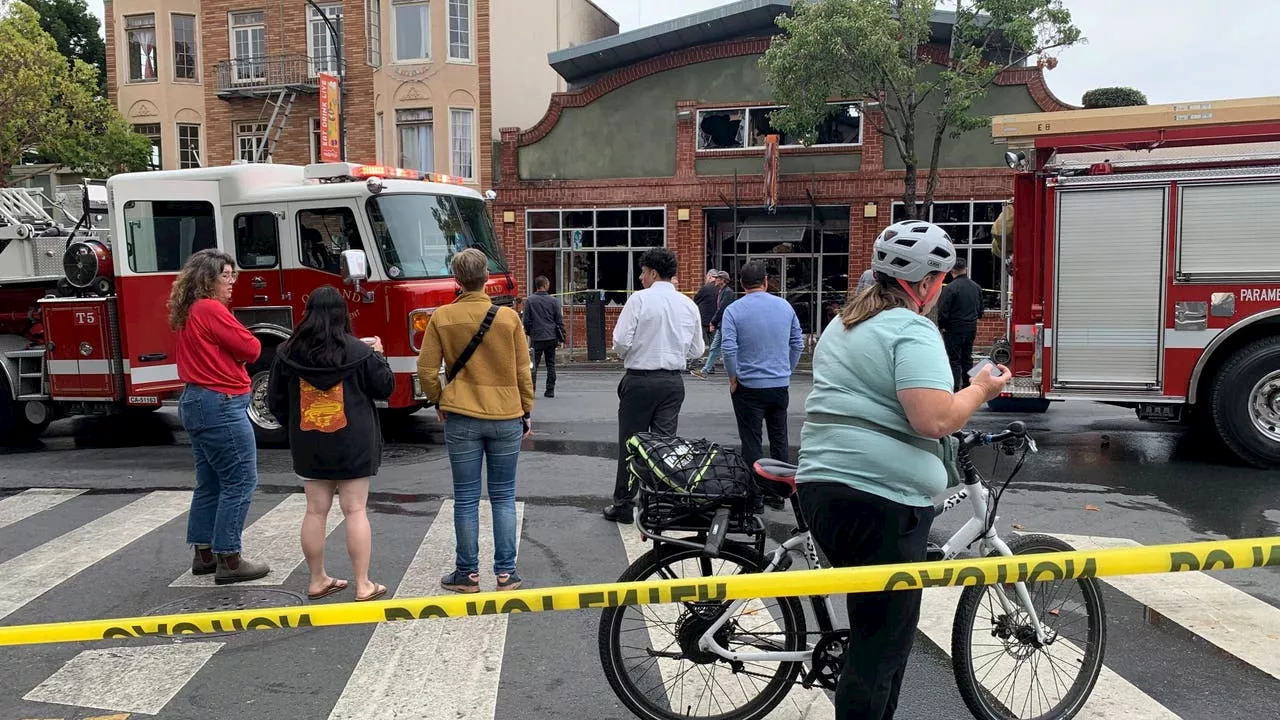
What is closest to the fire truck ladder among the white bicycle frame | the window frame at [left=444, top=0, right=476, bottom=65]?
the window frame at [left=444, top=0, right=476, bottom=65]

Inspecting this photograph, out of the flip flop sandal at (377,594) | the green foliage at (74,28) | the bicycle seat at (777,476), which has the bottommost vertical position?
the flip flop sandal at (377,594)

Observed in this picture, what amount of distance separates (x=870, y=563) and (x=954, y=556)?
66 cm

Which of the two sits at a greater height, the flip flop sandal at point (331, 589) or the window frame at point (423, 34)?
the window frame at point (423, 34)

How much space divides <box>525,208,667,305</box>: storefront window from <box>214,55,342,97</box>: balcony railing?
831 cm

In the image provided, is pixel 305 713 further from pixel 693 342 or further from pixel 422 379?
pixel 693 342

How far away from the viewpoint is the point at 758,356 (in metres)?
6.79

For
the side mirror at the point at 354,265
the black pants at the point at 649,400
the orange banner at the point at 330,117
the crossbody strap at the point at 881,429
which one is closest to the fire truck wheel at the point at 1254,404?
the black pants at the point at 649,400

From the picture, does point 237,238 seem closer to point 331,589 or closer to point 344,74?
point 331,589

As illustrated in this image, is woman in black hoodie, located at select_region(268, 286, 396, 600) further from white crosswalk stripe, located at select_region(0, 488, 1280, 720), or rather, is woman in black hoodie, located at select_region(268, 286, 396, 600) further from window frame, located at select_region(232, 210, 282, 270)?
window frame, located at select_region(232, 210, 282, 270)

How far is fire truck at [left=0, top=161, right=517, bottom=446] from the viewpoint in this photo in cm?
945

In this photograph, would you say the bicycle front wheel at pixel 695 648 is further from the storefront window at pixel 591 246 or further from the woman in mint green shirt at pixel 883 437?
the storefront window at pixel 591 246

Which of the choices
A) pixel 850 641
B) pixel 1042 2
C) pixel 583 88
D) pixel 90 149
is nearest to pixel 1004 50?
pixel 1042 2

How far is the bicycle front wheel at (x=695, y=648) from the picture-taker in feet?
11.8

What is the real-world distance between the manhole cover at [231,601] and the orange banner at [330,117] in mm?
18151
